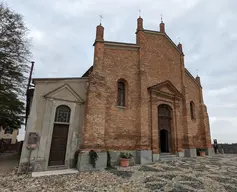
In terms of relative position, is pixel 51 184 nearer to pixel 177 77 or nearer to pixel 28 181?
pixel 28 181

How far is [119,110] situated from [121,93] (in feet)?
4.73

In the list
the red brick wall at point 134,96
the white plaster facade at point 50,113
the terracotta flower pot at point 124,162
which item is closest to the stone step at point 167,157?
the red brick wall at point 134,96

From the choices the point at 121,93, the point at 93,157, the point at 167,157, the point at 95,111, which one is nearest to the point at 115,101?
the point at 121,93

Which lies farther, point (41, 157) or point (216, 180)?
point (41, 157)

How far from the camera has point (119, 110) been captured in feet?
33.4

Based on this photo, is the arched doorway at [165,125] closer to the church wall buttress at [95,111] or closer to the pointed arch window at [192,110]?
the pointed arch window at [192,110]

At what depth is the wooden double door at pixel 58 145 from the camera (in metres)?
7.97

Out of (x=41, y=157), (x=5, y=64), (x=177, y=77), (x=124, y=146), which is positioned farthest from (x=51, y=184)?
(x=177, y=77)

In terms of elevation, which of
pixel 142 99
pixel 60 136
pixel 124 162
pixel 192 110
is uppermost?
pixel 192 110

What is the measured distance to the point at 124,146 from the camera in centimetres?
973

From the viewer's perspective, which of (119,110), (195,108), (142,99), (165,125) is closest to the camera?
(119,110)

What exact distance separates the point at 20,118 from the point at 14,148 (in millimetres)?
12814

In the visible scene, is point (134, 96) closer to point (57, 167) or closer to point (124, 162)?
point (124, 162)

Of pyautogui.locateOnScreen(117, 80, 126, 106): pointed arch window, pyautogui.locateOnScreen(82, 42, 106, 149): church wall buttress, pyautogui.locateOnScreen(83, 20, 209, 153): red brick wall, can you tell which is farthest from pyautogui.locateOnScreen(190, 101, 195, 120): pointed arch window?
pyautogui.locateOnScreen(82, 42, 106, 149): church wall buttress
